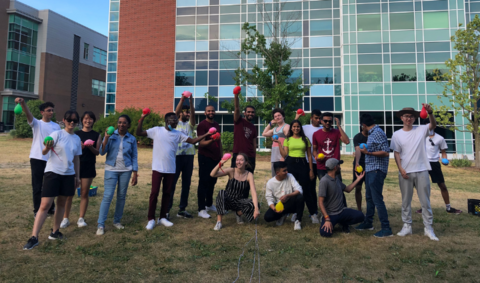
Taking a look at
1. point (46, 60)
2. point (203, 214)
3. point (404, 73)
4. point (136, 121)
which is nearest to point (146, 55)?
point (136, 121)

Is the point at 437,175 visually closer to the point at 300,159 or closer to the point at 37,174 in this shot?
the point at 300,159

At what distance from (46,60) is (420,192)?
51.4 m

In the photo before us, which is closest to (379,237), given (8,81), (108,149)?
(108,149)

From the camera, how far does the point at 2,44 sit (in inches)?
1565

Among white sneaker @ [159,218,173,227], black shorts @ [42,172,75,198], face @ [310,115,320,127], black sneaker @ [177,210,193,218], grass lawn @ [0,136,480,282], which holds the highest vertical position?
face @ [310,115,320,127]

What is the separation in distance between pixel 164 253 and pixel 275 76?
16628 mm

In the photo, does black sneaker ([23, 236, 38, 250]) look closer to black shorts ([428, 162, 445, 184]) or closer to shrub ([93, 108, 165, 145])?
black shorts ([428, 162, 445, 184])

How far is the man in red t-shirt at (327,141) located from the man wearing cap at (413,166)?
0.93 meters

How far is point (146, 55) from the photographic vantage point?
102 ft

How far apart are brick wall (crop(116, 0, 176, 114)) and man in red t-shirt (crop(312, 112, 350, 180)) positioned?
26.4m

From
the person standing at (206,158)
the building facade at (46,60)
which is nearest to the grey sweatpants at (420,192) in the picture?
the person standing at (206,158)

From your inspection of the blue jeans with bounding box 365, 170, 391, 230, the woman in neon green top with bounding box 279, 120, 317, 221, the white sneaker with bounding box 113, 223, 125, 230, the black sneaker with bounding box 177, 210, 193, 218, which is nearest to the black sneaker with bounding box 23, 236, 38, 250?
the white sneaker with bounding box 113, 223, 125, 230

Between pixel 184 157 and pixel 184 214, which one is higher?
pixel 184 157

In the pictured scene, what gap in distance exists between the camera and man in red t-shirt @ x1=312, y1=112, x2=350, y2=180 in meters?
5.50
